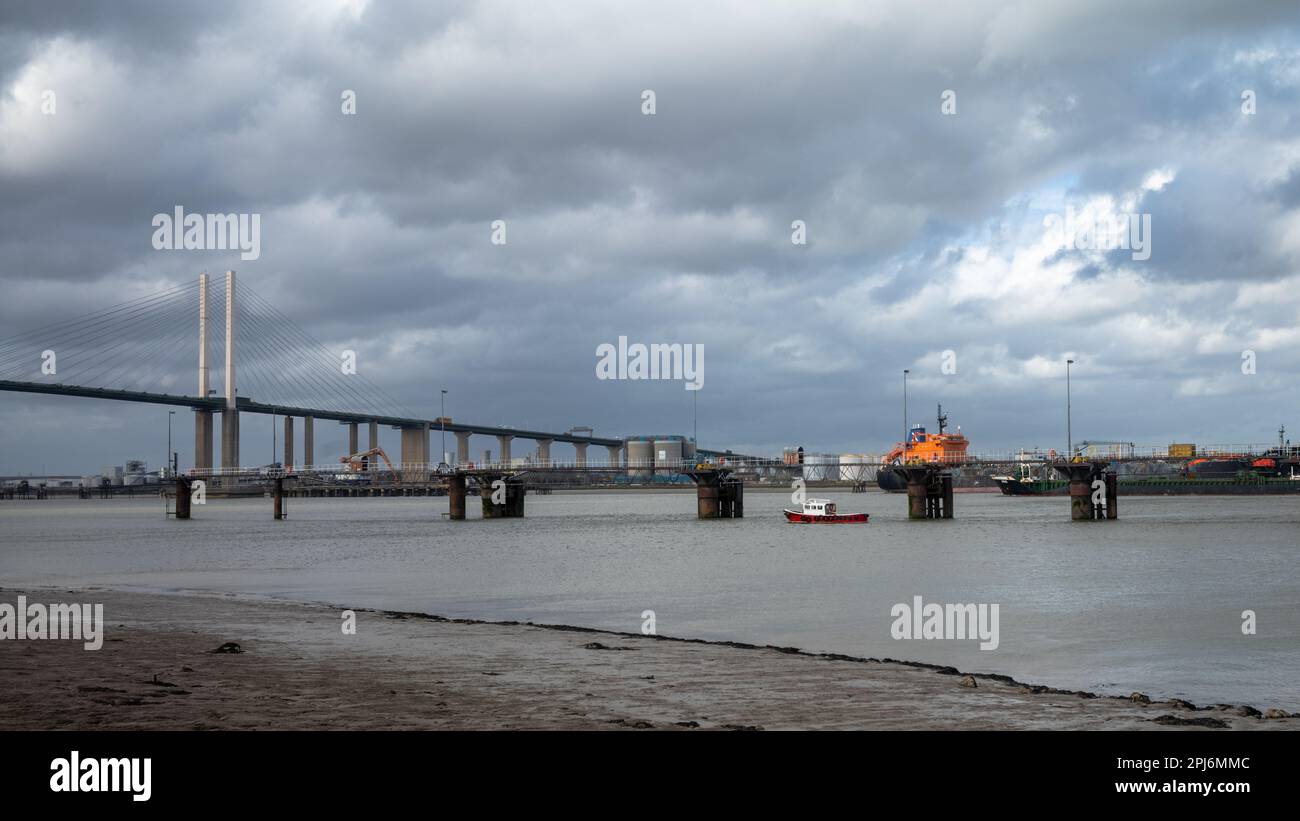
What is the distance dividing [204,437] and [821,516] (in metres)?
110

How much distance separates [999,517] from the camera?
106m

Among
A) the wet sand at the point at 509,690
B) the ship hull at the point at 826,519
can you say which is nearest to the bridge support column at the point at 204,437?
the ship hull at the point at 826,519

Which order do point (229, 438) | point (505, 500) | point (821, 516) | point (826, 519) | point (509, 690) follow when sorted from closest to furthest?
point (509, 690) → point (821, 516) → point (826, 519) → point (505, 500) → point (229, 438)

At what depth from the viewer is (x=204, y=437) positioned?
171m

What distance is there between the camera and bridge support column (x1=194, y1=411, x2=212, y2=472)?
169 meters

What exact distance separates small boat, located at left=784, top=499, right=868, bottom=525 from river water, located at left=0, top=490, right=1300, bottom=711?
6.23 meters

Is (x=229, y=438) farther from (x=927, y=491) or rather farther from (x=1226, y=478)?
(x=1226, y=478)

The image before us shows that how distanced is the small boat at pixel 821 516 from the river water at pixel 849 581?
6.23 metres

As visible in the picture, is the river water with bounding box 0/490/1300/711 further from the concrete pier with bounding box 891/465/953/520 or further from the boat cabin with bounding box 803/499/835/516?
the concrete pier with bounding box 891/465/953/520

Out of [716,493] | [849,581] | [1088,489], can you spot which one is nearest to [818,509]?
[716,493]

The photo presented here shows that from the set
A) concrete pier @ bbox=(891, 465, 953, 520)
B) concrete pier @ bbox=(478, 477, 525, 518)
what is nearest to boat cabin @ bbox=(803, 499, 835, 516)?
concrete pier @ bbox=(891, 465, 953, 520)

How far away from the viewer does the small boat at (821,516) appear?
97025mm

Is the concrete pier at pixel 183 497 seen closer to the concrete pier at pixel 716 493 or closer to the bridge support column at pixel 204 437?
the bridge support column at pixel 204 437
